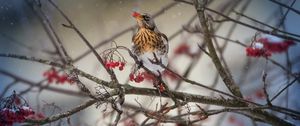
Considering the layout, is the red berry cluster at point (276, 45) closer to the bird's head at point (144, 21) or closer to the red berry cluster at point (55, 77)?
the bird's head at point (144, 21)

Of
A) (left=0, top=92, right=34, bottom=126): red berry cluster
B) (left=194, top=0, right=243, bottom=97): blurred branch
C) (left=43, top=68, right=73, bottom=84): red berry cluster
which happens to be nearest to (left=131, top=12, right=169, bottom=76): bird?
(left=194, top=0, right=243, bottom=97): blurred branch

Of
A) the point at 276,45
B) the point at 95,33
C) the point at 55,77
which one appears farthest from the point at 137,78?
the point at 95,33

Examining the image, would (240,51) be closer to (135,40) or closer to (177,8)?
(177,8)

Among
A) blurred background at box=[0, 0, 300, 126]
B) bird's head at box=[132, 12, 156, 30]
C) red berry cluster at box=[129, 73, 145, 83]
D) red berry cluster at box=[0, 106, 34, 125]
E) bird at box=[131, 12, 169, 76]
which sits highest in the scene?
blurred background at box=[0, 0, 300, 126]

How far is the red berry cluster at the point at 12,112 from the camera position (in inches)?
60.0

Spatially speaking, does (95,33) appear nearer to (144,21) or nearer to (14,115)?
(144,21)

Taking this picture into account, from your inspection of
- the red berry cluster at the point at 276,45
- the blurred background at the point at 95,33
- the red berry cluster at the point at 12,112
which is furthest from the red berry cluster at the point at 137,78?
the blurred background at the point at 95,33

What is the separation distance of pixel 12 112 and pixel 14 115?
0.7 inches

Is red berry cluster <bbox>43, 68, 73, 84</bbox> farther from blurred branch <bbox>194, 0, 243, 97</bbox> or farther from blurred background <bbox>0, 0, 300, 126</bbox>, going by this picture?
blurred background <bbox>0, 0, 300, 126</bbox>

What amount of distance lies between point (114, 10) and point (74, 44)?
455 mm

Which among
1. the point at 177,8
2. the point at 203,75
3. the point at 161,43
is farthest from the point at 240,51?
the point at 161,43

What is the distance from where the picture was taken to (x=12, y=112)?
1569 millimetres

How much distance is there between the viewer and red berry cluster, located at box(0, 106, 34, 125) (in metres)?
1.52

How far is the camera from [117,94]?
1.51 metres
